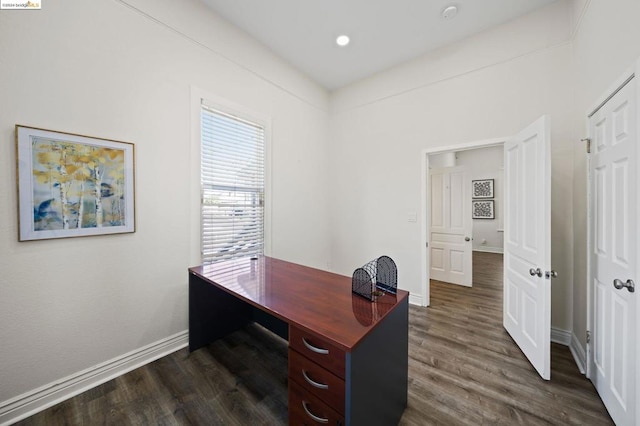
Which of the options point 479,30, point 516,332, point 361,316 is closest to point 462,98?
point 479,30

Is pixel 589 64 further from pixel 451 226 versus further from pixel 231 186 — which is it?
pixel 231 186

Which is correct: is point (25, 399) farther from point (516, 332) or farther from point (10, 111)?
point (516, 332)

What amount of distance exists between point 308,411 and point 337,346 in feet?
1.68

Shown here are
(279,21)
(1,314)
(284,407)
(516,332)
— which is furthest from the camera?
(279,21)

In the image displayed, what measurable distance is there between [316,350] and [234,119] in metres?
2.52

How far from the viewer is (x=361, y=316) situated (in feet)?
4.09

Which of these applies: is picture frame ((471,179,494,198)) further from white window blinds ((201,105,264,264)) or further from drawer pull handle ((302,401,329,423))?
drawer pull handle ((302,401,329,423))

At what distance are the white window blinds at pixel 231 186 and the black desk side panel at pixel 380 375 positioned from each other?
1.95 m

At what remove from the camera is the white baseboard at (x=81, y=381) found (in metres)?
1.49

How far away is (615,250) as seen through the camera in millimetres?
1459

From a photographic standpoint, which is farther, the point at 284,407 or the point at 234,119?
the point at 234,119

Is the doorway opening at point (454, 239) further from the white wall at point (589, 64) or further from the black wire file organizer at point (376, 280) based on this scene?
the black wire file organizer at point (376, 280)

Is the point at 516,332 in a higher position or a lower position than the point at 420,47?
lower

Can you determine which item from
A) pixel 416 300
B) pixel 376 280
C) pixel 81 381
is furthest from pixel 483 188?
pixel 81 381
